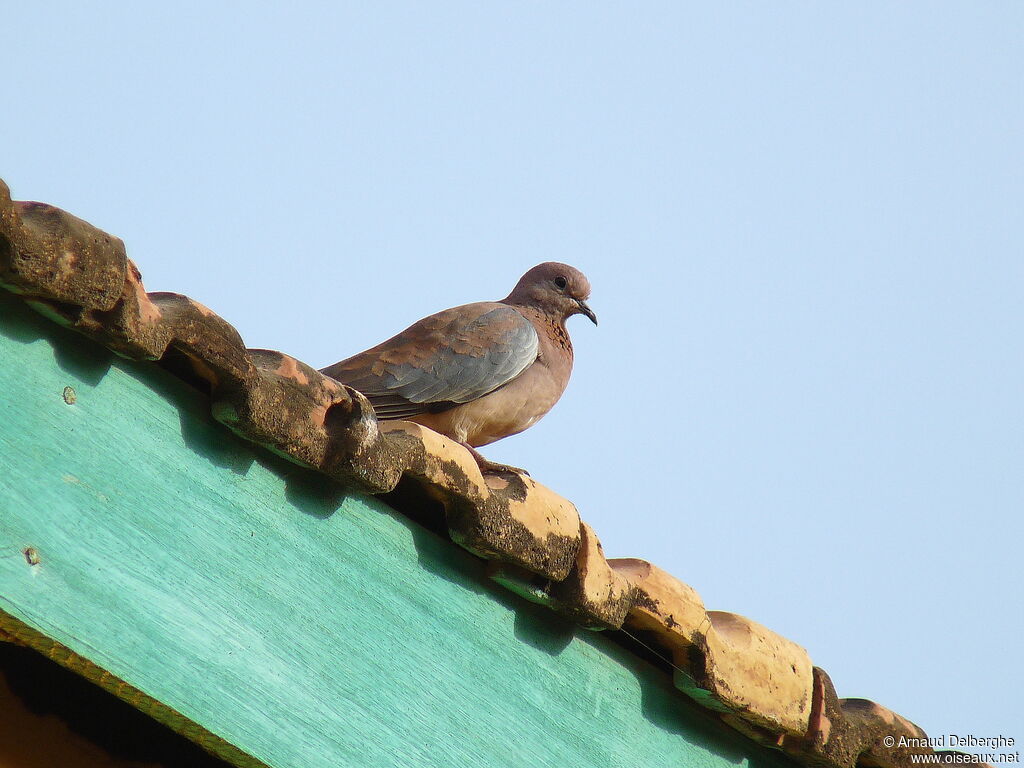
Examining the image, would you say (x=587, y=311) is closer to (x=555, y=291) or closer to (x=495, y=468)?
(x=555, y=291)

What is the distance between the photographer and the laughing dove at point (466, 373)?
16.0 ft

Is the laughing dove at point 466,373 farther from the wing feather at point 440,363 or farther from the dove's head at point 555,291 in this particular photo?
the dove's head at point 555,291

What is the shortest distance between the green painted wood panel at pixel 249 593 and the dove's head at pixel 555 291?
391 centimetres

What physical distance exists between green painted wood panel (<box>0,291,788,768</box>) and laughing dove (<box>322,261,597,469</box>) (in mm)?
2260

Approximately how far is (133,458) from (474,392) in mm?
2883

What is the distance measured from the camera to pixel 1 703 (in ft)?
7.57

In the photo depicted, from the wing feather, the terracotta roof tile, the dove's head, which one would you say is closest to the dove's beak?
the dove's head

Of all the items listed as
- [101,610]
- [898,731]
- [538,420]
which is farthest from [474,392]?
[101,610]

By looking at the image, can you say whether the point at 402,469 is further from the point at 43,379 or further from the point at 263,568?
the point at 43,379

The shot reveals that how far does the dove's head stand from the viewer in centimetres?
653

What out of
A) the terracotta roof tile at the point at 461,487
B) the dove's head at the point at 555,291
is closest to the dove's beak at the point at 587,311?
the dove's head at the point at 555,291

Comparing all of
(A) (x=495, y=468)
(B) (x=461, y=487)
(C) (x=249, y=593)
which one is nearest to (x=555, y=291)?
(A) (x=495, y=468)

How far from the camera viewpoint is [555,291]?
259 inches

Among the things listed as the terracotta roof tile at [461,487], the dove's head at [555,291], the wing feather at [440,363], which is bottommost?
the terracotta roof tile at [461,487]
